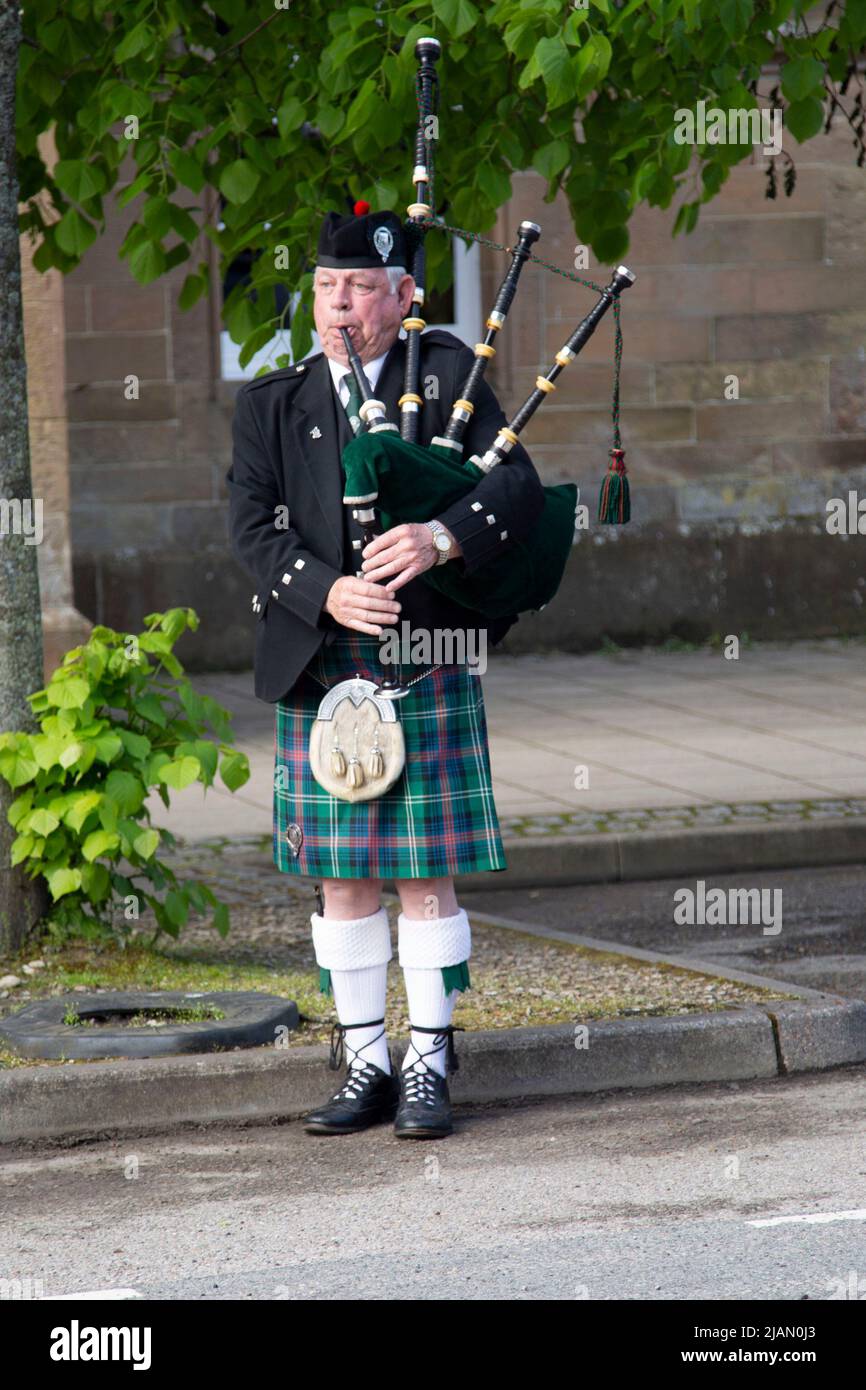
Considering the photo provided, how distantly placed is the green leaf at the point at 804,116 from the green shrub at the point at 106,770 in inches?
92.3

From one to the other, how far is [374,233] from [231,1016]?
206 centimetres

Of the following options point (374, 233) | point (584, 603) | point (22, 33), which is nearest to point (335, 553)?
point (374, 233)

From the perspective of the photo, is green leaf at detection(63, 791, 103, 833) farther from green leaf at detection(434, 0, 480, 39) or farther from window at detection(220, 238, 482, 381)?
window at detection(220, 238, 482, 381)

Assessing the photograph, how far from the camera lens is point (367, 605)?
4.71 metres

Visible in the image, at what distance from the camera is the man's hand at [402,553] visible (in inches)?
183

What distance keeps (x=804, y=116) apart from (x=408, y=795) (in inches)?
108

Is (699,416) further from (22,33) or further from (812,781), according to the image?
(22,33)

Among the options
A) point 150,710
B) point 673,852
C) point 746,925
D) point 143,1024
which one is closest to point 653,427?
point 673,852

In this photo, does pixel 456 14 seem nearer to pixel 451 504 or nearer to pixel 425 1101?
pixel 451 504

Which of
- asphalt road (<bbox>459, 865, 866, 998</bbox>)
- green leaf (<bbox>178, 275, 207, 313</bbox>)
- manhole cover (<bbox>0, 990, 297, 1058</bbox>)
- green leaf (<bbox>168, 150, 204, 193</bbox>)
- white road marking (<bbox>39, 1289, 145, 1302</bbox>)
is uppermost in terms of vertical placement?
green leaf (<bbox>168, 150, 204, 193</bbox>)

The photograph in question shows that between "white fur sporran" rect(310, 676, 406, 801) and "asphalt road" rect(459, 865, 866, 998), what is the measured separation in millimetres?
2175

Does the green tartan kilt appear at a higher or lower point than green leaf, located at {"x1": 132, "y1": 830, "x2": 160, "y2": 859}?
higher

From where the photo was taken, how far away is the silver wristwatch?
4676mm

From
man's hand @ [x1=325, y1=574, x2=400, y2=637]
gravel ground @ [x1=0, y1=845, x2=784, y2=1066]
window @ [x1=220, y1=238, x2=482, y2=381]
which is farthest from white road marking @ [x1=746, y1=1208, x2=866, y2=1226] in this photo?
window @ [x1=220, y1=238, x2=482, y2=381]
